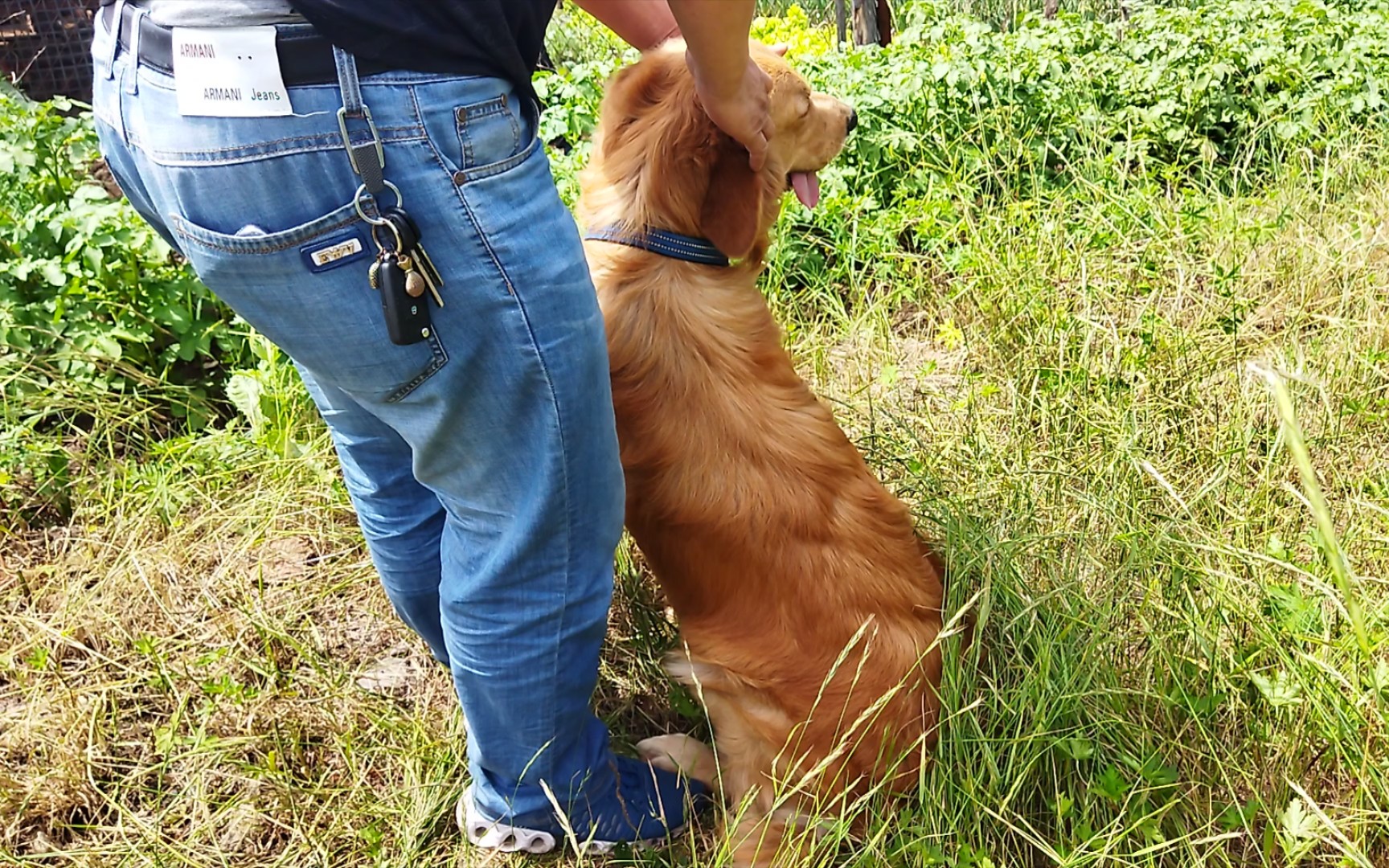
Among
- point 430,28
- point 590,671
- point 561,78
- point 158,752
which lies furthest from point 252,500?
point 561,78

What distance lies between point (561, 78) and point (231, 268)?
12.9ft

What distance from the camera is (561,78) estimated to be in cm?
501

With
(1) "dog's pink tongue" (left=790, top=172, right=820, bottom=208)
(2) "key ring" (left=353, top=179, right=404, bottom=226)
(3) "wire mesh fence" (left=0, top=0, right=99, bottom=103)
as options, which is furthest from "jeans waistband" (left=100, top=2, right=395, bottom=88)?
(3) "wire mesh fence" (left=0, top=0, right=99, bottom=103)

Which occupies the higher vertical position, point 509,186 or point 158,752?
point 509,186

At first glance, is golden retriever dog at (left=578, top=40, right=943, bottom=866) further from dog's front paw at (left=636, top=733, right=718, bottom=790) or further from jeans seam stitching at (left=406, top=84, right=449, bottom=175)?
jeans seam stitching at (left=406, top=84, right=449, bottom=175)

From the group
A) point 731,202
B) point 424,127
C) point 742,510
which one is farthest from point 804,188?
point 424,127

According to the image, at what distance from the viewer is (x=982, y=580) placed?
237 centimetres

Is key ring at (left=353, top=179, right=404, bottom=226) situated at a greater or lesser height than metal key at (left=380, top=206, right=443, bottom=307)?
greater

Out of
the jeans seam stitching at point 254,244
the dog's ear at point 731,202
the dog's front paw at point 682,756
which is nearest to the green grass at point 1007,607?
the dog's front paw at point 682,756

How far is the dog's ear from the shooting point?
6.93 feet

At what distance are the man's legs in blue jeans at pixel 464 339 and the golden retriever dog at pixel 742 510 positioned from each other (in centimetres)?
27

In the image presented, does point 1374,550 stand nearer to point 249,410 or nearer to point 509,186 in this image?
point 509,186

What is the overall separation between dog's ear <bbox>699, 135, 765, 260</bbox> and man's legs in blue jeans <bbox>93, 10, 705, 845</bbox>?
0.62 metres

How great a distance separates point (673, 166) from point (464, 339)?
2.57 feet
